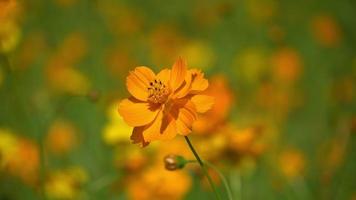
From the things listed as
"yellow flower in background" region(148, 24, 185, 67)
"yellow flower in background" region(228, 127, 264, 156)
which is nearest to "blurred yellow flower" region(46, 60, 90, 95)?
"yellow flower in background" region(148, 24, 185, 67)

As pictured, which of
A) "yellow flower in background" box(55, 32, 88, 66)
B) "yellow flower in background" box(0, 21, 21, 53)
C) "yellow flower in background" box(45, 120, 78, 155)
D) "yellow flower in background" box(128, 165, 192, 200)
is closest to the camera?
"yellow flower in background" box(0, 21, 21, 53)

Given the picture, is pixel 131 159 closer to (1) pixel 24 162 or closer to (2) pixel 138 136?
(1) pixel 24 162

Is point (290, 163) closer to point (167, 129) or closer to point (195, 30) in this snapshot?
point (167, 129)

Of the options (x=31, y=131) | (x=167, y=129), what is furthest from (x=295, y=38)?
(x=167, y=129)

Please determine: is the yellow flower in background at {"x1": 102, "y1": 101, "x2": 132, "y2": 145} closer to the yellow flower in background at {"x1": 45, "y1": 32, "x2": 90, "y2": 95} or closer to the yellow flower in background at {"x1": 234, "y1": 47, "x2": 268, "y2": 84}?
the yellow flower in background at {"x1": 45, "y1": 32, "x2": 90, "y2": 95}

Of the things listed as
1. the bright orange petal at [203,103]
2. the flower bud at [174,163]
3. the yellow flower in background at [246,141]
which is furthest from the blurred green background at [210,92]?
the bright orange petal at [203,103]
